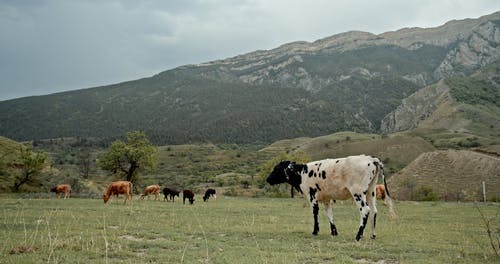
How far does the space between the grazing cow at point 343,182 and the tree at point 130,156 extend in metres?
38.5

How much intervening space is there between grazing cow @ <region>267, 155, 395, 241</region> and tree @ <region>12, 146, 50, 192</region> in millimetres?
35537

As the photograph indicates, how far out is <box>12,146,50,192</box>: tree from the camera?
40.6 m

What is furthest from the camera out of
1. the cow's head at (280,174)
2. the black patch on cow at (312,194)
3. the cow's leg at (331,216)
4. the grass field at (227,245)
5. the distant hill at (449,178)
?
the distant hill at (449,178)

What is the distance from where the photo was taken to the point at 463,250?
10.4 meters

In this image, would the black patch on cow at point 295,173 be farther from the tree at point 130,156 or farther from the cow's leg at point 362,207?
the tree at point 130,156

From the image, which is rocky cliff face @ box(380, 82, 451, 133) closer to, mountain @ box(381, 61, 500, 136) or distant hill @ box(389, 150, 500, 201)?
mountain @ box(381, 61, 500, 136)

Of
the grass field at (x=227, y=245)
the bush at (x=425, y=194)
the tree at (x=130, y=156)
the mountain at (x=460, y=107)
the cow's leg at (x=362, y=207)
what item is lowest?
the bush at (x=425, y=194)

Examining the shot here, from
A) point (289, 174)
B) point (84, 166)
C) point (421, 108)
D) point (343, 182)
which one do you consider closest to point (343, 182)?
point (343, 182)

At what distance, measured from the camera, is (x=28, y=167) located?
135 ft

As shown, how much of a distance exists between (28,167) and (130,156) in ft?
39.1

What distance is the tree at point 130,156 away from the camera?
163ft

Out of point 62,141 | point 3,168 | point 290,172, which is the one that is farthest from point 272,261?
point 62,141

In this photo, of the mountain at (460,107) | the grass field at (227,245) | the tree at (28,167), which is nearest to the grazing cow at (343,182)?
the grass field at (227,245)

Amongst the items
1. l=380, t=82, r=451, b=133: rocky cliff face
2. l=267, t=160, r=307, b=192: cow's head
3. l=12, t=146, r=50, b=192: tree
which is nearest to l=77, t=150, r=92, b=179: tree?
l=12, t=146, r=50, b=192: tree
